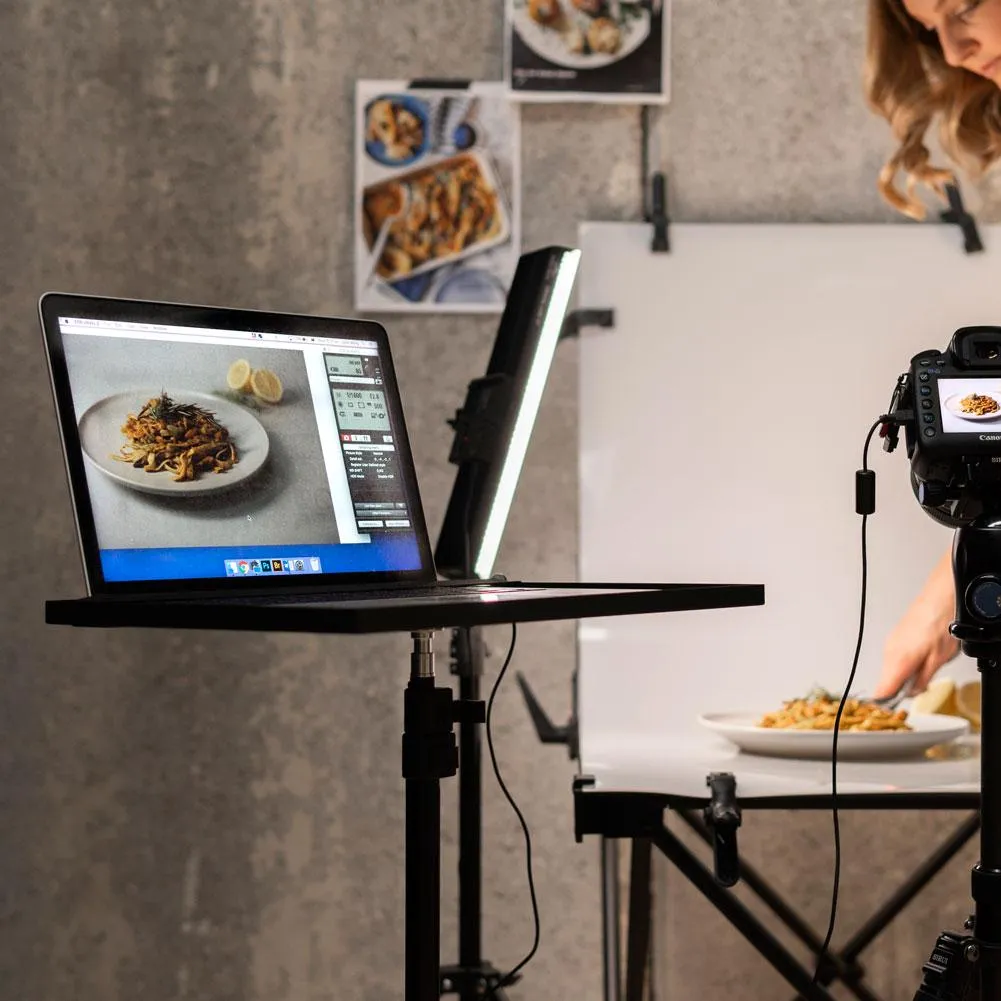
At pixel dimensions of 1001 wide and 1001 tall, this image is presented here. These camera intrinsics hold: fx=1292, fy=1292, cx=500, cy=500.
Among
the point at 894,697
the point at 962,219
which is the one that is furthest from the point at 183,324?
the point at 962,219

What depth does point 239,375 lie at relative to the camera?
1.16 meters

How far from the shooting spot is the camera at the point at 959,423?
3.70ft

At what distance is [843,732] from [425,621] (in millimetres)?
1056

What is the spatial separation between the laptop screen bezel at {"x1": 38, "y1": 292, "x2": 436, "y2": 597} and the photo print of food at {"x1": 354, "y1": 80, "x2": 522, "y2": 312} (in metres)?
0.89

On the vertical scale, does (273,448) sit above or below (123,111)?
below

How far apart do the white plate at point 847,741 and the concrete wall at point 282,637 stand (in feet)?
1.70

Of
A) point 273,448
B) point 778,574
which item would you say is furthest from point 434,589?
point 778,574

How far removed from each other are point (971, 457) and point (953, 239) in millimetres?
1147

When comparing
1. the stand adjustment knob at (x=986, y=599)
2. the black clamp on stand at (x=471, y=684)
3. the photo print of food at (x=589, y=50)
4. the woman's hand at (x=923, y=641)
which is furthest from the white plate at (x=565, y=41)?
the stand adjustment knob at (x=986, y=599)

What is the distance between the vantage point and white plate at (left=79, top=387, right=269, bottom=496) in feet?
3.43

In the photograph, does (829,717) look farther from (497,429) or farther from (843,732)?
(497,429)

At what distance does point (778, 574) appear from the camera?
2096mm

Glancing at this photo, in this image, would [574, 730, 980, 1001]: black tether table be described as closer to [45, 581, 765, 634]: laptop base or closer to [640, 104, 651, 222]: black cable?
[45, 581, 765, 634]: laptop base

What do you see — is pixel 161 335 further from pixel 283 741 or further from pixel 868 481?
pixel 283 741
